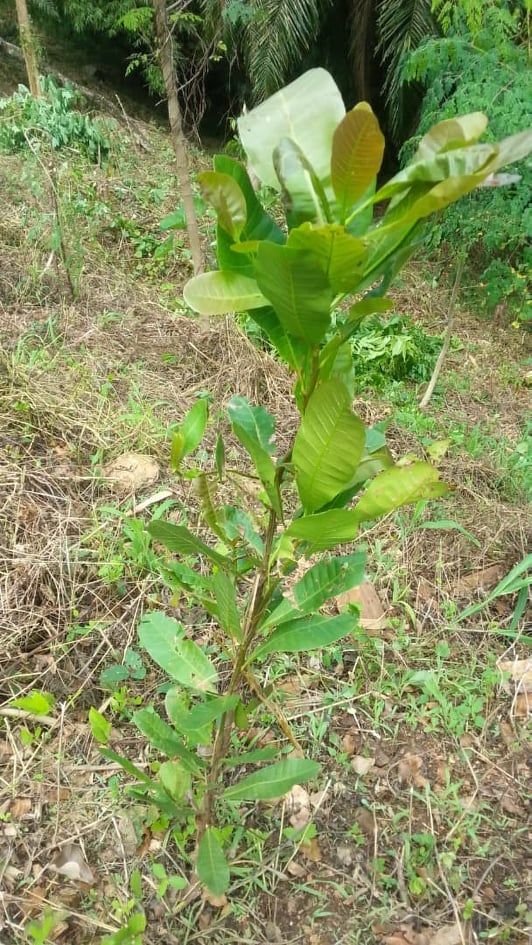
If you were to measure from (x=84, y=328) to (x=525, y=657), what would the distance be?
2.20 meters

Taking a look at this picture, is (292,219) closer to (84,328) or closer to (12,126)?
(84,328)

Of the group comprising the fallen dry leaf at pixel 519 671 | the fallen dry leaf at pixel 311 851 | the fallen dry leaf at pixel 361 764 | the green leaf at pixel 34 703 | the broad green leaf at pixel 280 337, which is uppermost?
the broad green leaf at pixel 280 337

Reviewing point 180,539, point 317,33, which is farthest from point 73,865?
point 317,33

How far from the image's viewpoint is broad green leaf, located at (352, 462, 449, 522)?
29.6 inches

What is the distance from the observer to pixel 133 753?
1400 millimetres

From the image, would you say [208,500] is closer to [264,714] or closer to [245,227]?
[245,227]

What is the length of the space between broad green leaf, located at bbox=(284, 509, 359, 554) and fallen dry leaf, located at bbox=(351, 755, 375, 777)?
34.4 inches

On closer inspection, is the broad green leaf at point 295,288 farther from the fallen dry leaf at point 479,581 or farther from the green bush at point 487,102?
the green bush at point 487,102

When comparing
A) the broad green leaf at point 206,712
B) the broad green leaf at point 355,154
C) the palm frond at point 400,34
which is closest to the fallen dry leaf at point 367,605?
the broad green leaf at point 206,712

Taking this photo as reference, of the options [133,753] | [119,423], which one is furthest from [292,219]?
[119,423]

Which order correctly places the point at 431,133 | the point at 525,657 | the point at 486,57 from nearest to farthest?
1. the point at 431,133
2. the point at 525,657
3. the point at 486,57

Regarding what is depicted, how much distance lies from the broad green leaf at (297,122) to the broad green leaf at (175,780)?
104 centimetres

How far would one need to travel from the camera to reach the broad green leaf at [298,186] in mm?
562

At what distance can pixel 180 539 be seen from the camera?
0.92 meters
